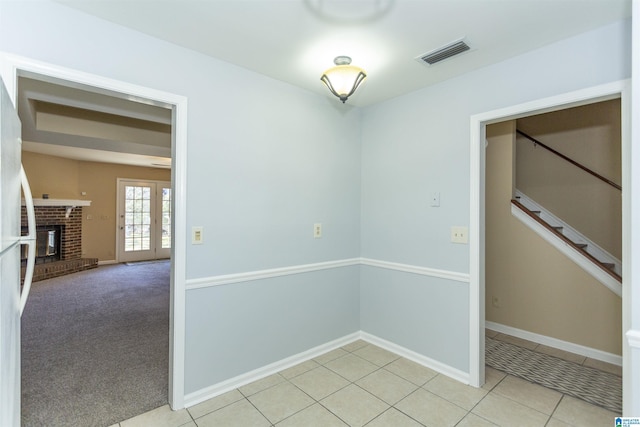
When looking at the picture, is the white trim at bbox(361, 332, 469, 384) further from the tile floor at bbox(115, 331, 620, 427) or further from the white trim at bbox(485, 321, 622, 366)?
the white trim at bbox(485, 321, 622, 366)

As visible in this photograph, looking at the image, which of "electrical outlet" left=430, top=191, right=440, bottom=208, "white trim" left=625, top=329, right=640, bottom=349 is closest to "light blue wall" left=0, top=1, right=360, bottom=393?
"electrical outlet" left=430, top=191, right=440, bottom=208

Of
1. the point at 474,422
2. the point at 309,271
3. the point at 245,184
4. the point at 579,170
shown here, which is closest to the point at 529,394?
the point at 474,422

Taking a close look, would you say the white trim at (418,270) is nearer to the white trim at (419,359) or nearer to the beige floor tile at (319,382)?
the white trim at (419,359)

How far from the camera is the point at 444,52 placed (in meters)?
2.16

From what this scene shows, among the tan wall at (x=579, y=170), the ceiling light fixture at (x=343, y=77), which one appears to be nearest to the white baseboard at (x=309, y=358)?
the ceiling light fixture at (x=343, y=77)

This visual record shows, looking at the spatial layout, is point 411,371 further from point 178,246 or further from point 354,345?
point 178,246

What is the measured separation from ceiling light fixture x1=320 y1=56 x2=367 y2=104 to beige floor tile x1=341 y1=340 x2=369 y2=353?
7.74 ft

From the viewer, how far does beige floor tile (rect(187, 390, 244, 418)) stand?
6.88 ft

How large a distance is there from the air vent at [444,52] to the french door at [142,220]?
688 centimetres

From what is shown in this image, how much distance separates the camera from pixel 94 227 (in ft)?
23.4

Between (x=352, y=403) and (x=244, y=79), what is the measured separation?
260 cm

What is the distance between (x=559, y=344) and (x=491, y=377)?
113cm

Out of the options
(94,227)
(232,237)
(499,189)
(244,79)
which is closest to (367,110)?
(244,79)

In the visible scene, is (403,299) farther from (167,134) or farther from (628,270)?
(167,134)
